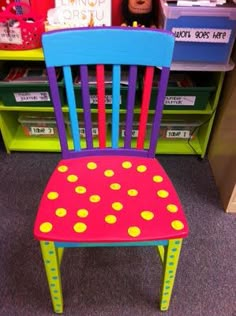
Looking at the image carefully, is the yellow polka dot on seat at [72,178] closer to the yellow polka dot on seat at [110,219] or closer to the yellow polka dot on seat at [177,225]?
the yellow polka dot on seat at [110,219]

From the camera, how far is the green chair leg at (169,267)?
87cm

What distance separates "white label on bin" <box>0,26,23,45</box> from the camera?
1.25 metres

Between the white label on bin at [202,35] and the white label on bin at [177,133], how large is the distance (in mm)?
538

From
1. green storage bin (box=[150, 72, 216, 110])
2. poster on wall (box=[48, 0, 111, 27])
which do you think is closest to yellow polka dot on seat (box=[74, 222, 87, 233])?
green storage bin (box=[150, 72, 216, 110])

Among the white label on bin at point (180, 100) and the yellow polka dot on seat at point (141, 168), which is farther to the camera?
the white label on bin at point (180, 100)

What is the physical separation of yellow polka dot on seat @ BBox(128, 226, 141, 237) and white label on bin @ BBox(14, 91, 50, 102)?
840 mm

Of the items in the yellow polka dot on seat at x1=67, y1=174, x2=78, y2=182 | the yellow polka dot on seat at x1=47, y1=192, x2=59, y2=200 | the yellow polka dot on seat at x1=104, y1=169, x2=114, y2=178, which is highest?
the yellow polka dot on seat at x1=47, y1=192, x2=59, y2=200

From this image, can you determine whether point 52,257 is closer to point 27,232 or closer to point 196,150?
point 27,232

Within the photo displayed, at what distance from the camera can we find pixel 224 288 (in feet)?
3.75

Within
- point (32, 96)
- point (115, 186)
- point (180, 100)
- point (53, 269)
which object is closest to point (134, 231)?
point (115, 186)

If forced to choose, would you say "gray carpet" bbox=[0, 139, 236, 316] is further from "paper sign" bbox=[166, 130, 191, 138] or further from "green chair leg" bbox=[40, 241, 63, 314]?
"paper sign" bbox=[166, 130, 191, 138]

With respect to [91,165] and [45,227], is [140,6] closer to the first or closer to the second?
[91,165]

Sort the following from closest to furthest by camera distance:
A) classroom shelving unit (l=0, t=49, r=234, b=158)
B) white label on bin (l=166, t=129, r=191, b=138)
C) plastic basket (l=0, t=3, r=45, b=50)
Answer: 1. plastic basket (l=0, t=3, r=45, b=50)
2. classroom shelving unit (l=0, t=49, r=234, b=158)
3. white label on bin (l=166, t=129, r=191, b=138)

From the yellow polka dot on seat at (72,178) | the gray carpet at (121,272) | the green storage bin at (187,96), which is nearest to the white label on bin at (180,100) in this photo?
the green storage bin at (187,96)
